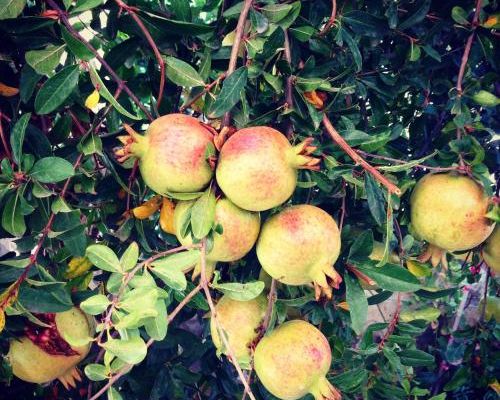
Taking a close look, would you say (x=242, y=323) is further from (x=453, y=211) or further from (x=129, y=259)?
(x=453, y=211)

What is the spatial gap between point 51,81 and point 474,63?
117cm

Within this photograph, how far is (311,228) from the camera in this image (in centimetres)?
105

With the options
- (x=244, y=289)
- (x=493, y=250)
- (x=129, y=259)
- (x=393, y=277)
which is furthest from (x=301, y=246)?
(x=493, y=250)

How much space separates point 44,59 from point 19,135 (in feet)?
0.56

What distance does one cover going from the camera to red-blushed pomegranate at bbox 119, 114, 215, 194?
1005 mm

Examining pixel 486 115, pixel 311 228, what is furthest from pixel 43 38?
pixel 486 115

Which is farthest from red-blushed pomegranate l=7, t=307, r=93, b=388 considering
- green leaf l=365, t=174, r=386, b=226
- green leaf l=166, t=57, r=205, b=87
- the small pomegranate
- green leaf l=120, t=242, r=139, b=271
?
the small pomegranate

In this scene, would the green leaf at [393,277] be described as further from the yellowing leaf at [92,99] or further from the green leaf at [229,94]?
the yellowing leaf at [92,99]

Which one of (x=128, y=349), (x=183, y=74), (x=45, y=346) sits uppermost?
(x=183, y=74)

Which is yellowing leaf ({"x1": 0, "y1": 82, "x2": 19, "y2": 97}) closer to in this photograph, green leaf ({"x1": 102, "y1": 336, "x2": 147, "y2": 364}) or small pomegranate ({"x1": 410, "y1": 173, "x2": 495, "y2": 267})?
green leaf ({"x1": 102, "y1": 336, "x2": 147, "y2": 364})

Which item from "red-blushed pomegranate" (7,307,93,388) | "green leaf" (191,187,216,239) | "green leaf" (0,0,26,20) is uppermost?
"green leaf" (0,0,26,20)

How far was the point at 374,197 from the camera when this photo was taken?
3.50ft

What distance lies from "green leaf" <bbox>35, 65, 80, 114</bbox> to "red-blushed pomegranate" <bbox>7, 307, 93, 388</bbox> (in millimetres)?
556

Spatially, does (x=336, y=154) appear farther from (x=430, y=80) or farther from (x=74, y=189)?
(x=74, y=189)
